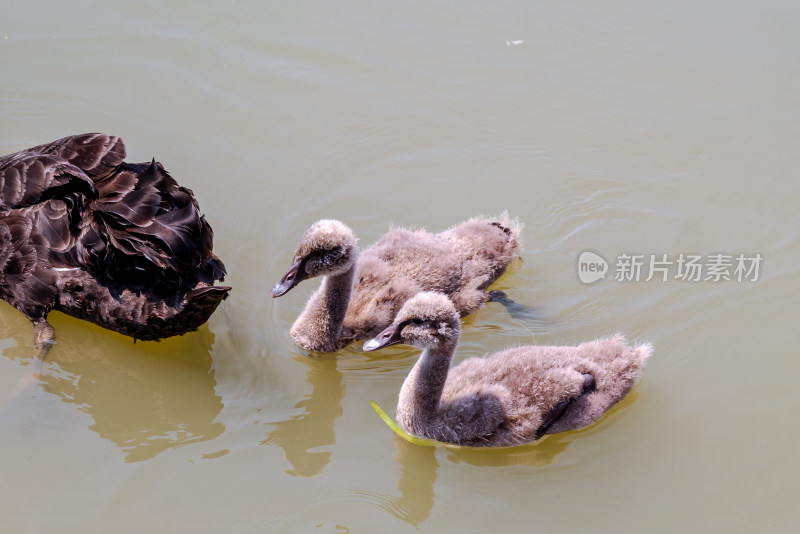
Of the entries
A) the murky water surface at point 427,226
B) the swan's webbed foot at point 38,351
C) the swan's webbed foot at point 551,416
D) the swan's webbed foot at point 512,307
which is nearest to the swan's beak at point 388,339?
the murky water surface at point 427,226

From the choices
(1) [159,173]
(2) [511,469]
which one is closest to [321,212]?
(1) [159,173]

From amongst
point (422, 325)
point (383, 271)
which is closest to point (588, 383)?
point (422, 325)

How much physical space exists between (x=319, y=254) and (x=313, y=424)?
3.51ft

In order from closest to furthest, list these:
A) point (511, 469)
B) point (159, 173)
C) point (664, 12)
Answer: point (511, 469), point (159, 173), point (664, 12)

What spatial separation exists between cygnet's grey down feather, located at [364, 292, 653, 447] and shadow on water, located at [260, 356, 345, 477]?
0.47m

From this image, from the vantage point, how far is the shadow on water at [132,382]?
5238 mm

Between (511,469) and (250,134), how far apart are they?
4.03 metres

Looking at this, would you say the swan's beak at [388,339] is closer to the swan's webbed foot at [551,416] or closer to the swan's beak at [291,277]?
the swan's beak at [291,277]

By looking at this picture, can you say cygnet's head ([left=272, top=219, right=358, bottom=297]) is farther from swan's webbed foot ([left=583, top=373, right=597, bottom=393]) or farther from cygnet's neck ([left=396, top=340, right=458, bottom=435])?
swan's webbed foot ([left=583, top=373, right=597, bottom=393])

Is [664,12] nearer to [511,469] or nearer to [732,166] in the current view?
[732,166]

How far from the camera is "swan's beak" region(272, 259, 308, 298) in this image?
5.55 meters

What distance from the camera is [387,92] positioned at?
27.0 feet

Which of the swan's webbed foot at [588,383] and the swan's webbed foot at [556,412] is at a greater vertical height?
the swan's webbed foot at [588,383]

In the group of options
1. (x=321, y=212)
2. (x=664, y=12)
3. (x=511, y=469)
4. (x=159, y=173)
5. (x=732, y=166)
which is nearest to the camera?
(x=511, y=469)
